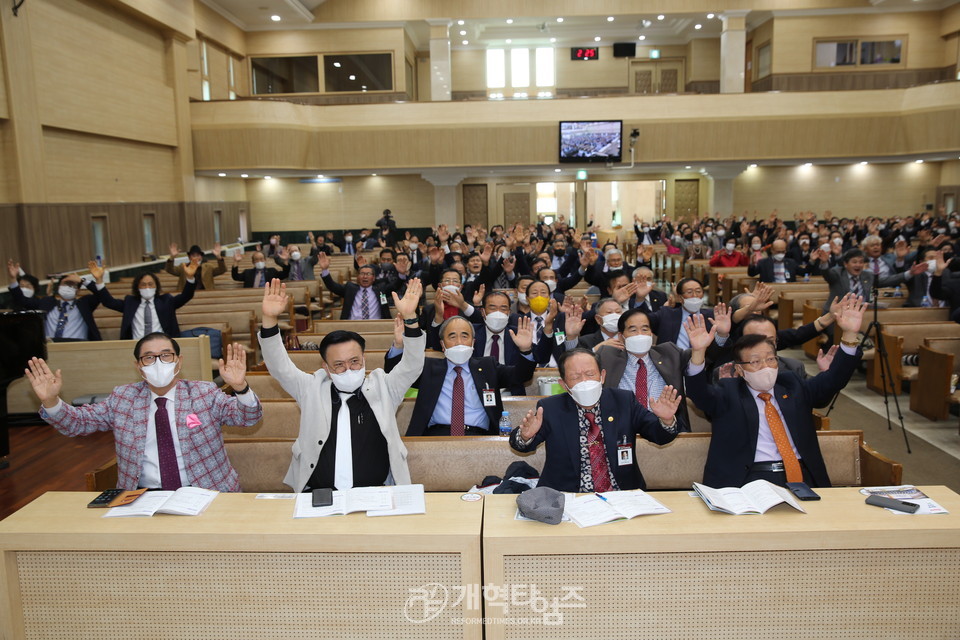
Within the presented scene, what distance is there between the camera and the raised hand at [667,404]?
9.90 feet

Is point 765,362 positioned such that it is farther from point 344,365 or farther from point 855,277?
point 855,277

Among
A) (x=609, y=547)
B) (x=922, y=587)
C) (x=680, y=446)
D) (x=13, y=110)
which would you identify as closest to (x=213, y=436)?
(x=609, y=547)

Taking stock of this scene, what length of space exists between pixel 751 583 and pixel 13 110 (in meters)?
12.7

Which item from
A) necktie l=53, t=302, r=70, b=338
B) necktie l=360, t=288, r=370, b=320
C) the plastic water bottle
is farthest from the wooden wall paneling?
the plastic water bottle

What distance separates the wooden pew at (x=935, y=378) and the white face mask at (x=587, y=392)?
421 centimetres

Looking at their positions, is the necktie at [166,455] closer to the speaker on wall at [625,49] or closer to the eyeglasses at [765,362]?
the eyeglasses at [765,362]

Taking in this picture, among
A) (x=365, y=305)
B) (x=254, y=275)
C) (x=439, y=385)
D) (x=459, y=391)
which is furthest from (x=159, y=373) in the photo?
(x=254, y=275)

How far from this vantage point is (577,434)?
3205 millimetres

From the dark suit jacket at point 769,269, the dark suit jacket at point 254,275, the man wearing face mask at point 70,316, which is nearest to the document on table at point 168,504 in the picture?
the man wearing face mask at point 70,316

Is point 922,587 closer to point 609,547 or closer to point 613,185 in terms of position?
point 609,547

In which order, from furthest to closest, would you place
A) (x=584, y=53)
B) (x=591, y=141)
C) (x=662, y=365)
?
(x=584, y=53)
(x=591, y=141)
(x=662, y=365)

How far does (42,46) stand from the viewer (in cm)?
1179

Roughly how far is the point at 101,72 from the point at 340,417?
43.3ft

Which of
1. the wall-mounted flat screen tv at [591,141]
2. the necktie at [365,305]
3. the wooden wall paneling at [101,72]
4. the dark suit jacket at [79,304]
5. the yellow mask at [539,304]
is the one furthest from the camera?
the wall-mounted flat screen tv at [591,141]
